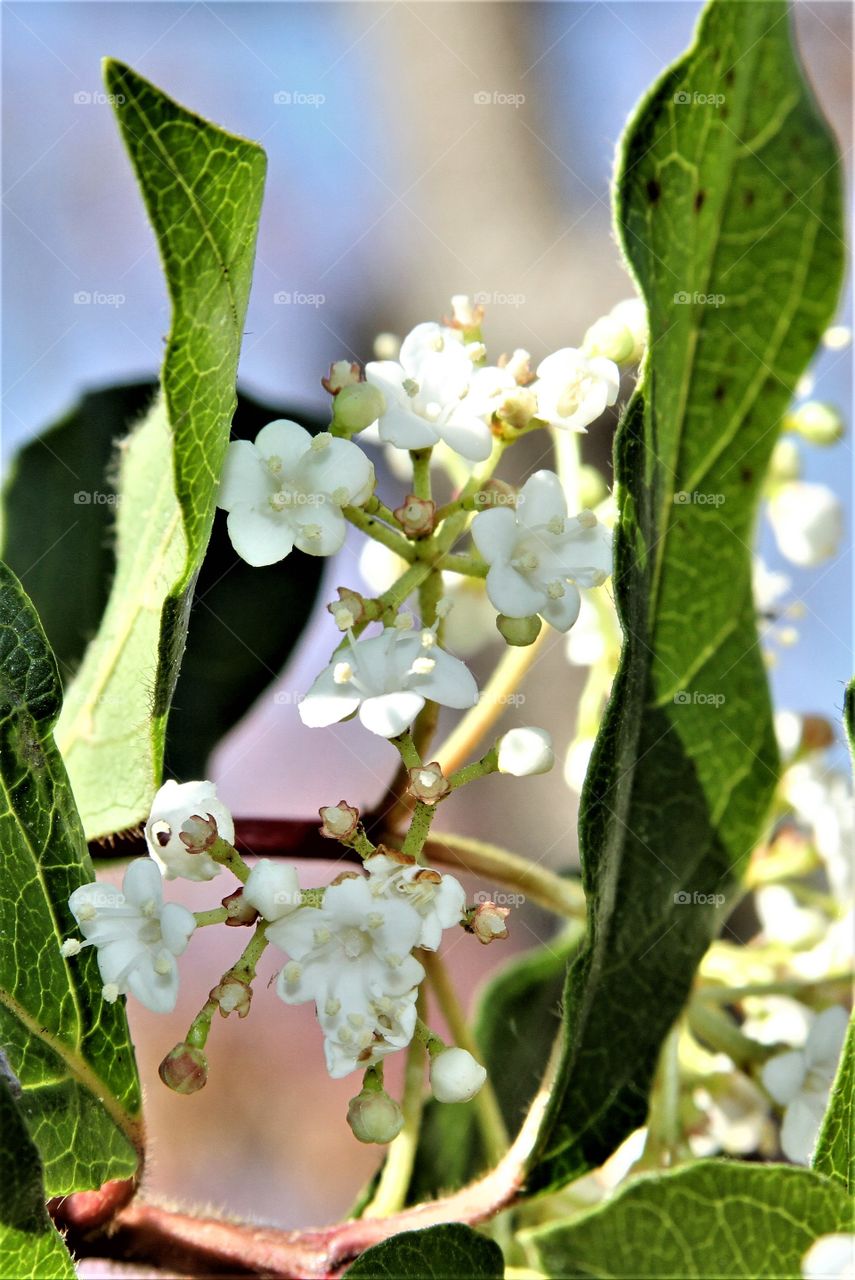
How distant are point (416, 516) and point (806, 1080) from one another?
2.22 ft

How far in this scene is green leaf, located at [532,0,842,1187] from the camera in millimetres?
910

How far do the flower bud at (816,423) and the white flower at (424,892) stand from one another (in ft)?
2.30

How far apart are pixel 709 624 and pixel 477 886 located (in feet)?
1.87

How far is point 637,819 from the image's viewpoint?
1.01 metres

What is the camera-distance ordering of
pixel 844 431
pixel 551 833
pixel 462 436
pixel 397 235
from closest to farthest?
pixel 462 436
pixel 844 431
pixel 551 833
pixel 397 235

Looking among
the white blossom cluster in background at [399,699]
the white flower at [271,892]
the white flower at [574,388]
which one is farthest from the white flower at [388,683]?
the white flower at [574,388]

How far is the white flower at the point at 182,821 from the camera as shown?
895 mm

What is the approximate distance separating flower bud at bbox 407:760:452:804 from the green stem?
188mm

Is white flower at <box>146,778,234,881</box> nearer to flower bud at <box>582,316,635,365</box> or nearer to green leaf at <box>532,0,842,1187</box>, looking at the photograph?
green leaf at <box>532,0,842,1187</box>

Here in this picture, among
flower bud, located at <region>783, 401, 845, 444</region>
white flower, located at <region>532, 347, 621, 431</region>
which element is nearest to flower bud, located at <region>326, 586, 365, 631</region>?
white flower, located at <region>532, 347, 621, 431</region>

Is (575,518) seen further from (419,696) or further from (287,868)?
(287,868)

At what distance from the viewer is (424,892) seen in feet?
2.75

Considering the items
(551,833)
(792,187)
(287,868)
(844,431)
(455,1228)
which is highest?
(792,187)

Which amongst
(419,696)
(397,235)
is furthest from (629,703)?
(397,235)
